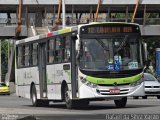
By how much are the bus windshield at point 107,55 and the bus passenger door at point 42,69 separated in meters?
4.26

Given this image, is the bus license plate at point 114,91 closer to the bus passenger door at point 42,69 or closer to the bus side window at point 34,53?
the bus passenger door at point 42,69

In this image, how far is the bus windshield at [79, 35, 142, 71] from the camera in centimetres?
2356

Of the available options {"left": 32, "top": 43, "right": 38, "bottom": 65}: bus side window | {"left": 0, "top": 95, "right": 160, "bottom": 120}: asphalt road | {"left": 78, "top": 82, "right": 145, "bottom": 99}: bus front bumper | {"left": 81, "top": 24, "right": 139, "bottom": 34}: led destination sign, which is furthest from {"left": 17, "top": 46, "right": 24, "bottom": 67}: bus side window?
{"left": 78, "top": 82, "right": 145, "bottom": 99}: bus front bumper

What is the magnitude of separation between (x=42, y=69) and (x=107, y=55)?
5091 mm

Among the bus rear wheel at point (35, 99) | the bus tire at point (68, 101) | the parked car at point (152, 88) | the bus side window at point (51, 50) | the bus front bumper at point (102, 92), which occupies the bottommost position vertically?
the parked car at point (152, 88)

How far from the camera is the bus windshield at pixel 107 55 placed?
928 inches

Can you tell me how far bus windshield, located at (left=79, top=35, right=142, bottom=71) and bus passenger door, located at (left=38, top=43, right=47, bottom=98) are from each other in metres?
4.26

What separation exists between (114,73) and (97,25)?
6.70 ft

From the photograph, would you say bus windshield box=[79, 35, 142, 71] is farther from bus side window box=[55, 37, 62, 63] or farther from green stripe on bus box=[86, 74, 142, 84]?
bus side window box=[55, 37, 62, 63]

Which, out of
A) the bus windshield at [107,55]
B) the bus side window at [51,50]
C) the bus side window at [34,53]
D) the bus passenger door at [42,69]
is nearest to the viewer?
the bus windshield at [107,55]

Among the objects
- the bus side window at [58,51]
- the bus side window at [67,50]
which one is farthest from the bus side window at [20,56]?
the bus side window at [67,50]

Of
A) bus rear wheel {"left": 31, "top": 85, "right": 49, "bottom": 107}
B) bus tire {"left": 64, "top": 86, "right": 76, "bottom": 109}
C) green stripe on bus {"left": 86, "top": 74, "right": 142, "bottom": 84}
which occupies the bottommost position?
bus rear wheel {"left": 31, "top": 85, "right": 49, "bottom": 107}

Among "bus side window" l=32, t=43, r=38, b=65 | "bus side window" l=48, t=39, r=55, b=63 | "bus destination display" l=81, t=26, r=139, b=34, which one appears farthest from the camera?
"bus side window" l=32, t=43, r=38, b=65

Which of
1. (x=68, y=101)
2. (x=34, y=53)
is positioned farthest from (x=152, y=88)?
(x=68, y=101)
